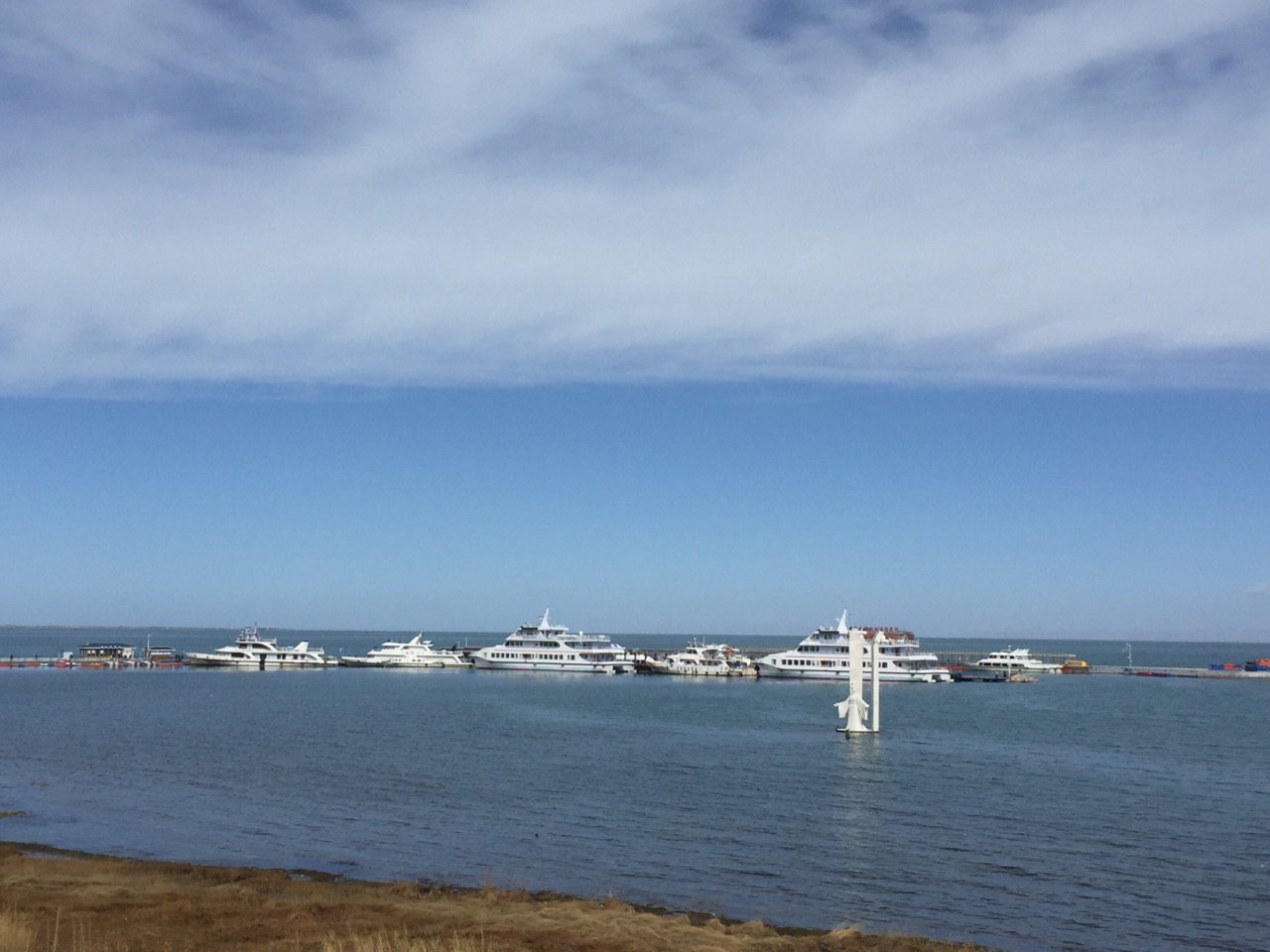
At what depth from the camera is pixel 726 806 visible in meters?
36.6

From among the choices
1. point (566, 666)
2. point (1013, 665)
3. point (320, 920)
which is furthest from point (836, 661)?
point (320, 920)

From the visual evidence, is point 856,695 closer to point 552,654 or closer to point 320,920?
point 320,920

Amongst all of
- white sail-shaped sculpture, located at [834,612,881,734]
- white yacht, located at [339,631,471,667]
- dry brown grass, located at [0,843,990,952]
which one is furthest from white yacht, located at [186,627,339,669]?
dry brown grass, located at [0,843,990,952]

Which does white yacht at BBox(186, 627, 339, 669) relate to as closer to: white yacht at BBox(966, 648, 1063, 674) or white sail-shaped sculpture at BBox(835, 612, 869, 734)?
white yacht at BBox(966, 648, 1063, 674)

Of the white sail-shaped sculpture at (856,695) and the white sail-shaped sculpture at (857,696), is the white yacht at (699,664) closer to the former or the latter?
the white sail-shaped sculpture at (857,696)

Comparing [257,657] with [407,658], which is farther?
[407,658]

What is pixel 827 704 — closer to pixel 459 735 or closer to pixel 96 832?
pixel 459 735

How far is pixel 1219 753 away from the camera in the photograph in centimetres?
5369

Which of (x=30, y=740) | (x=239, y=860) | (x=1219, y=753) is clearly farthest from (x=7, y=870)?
(x=1219, y=753)

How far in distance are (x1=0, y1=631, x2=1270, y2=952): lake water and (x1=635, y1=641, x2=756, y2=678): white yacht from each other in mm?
47862

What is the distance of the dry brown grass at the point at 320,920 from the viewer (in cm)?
1795

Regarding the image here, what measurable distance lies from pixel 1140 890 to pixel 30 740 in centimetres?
5141

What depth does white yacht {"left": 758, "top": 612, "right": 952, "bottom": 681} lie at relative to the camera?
4500 inches

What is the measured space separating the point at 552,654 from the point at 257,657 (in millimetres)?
37951
